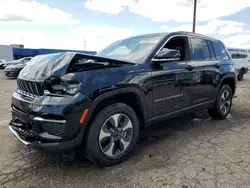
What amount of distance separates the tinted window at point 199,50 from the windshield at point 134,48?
Answer: 86 cm

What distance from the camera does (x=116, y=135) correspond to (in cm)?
302

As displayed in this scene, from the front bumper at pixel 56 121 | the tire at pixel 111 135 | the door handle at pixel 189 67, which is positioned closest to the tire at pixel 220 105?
the door handle at pixel 189 67

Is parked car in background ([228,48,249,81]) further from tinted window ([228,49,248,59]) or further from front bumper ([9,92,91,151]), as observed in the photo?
front bumper ([9,92,91,151])

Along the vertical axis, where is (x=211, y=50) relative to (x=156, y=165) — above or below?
above

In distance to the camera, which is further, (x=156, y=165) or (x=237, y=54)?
(x=237, y=54)

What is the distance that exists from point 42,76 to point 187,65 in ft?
8.16

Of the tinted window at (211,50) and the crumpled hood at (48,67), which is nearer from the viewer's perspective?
the crumpled hood at (48,67)

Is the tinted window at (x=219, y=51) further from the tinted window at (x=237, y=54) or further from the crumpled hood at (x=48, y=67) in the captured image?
the tinted window at (x=237, y=54)

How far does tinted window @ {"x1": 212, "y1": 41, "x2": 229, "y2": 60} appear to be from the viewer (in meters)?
5.06

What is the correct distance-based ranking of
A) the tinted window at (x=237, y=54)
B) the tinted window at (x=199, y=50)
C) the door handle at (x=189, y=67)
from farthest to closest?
the tinted window at (x=237, y=54)
the tinted window at (x=199, y=50)
the door handle at (x=189, y=67)

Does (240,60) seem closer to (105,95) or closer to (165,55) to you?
(165,55)

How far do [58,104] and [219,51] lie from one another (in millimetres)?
4050

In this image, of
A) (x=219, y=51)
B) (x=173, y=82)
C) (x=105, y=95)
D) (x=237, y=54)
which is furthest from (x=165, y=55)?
(x=237, y=54)

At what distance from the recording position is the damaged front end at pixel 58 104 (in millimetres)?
2531
